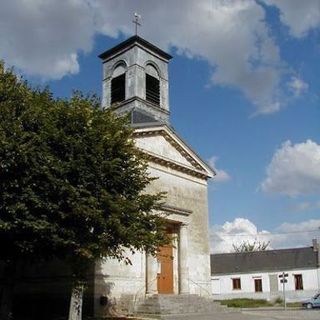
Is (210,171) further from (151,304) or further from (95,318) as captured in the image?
(95,318)

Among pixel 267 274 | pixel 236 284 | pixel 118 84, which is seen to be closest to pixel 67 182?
pixel 118 84

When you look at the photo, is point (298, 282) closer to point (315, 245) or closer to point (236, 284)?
point (315, 245)

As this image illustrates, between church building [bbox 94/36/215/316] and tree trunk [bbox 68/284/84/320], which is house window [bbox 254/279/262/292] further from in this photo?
tree trunk [bbox 68/284/84/320]

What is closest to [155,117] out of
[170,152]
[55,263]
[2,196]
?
[170,152]

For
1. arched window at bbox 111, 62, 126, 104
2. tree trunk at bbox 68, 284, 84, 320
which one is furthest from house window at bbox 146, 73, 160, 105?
tree trunk at bbox 68, 284, 84, 320

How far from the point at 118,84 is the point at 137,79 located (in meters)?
1.81

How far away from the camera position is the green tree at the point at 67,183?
14.7 meters

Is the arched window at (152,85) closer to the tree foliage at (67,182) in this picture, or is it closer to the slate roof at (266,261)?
the tree foliage at (67,182)

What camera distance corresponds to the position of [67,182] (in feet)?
48.9

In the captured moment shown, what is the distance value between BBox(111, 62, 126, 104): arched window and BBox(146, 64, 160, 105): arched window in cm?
139

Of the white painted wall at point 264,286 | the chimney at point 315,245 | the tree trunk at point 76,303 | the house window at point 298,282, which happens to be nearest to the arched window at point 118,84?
the tree trunk at point 76,303

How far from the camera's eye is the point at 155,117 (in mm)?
27641

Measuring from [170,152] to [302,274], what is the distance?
31.8 metres

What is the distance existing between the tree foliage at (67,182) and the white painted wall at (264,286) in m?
37.8
